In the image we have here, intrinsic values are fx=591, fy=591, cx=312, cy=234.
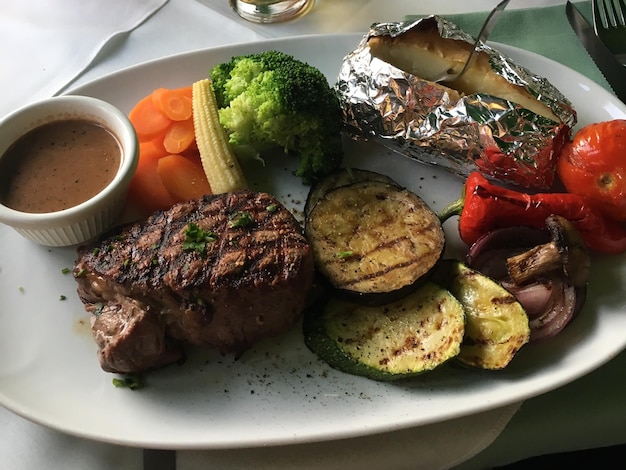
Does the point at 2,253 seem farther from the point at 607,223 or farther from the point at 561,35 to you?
the point at 561,35

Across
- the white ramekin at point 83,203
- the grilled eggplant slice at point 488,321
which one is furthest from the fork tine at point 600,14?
the white ramekin at point 83,203

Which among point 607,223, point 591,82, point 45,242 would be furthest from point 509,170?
point 45,242

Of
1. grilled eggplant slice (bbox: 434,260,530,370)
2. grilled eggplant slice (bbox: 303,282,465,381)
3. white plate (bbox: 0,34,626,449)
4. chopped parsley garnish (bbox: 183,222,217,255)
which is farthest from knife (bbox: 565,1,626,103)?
chopped parsley garnish (bbox: 183,222,217,255)

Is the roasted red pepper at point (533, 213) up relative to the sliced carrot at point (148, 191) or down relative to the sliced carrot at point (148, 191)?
up

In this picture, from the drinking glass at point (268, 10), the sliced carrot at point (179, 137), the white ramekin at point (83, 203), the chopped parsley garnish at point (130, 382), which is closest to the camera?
the chopped parsley garnish at point (130, 382)

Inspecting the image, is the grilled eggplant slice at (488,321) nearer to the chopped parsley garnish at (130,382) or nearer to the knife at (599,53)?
the chopped parsley garnish at (130,382)
